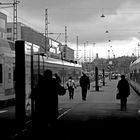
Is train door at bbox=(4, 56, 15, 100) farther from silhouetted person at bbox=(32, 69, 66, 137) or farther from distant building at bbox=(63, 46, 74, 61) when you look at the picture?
distant building at bbox=(63, 46, 74, 61)

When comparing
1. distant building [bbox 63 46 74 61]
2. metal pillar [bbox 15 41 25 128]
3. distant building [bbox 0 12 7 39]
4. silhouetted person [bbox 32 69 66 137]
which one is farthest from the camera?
distant building [bbox 63 46 74 61]

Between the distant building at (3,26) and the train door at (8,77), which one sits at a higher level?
the distant building at (3,26)

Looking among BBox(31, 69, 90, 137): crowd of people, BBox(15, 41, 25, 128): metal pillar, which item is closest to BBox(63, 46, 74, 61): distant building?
BBox(15, 41, 25, 128): metal pillar

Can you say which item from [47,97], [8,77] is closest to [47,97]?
[47,97]

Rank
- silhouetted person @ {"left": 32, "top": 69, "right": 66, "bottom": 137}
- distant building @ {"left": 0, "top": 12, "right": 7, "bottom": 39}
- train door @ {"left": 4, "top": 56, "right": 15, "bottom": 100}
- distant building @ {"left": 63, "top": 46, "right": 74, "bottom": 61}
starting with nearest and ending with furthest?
silhouetted person @ {"left": 32, "top": 69, "right": 66, "bottom": 137}
train door @ {"left": 4, "top": 56, "right": 15, "bottom": 100}
distant building @ {"left": 0, "top": 12, "right": 7, "bottom": 39}
distant building @ {"left": 63, "top": 46, "right": 74, "bottom": 61}

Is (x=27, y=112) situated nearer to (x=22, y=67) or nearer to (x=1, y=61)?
(x=22, y=67)

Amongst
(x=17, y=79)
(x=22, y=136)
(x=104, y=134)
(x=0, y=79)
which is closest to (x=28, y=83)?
(x=17, y=79)

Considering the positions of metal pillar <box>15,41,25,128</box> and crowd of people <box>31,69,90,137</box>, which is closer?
crowd of people <box>31,69,90,137</box>

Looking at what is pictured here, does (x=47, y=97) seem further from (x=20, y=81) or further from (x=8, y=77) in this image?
(x=8, y=77)

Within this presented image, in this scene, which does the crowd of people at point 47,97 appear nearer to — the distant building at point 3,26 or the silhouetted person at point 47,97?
the silhouetted person at point 47,97

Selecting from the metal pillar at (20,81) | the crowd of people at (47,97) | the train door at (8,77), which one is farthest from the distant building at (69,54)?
the crowd of people at (47,97)

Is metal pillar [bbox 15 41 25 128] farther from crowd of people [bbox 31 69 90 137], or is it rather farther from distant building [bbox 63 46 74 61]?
distant building [bbox 63 46 74 61]

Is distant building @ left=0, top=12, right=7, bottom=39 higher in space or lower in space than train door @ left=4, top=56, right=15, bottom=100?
higher

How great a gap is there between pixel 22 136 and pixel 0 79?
468 inches
